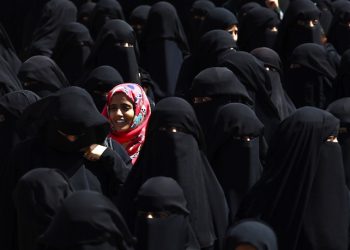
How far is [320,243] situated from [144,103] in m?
1.80

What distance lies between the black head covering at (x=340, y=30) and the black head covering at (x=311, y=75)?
1192 mm

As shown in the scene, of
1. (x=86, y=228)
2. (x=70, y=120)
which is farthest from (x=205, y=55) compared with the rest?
(x=86, y=228)

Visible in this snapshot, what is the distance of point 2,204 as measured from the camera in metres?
7.63

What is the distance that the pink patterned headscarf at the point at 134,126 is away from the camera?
9047mm

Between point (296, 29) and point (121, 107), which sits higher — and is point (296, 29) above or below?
below

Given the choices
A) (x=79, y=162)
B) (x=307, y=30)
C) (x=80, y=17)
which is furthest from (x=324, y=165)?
(x=80, y=17)

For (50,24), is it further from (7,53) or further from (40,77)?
(40,77)

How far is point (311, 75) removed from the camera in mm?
10969

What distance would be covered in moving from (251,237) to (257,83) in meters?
2.90

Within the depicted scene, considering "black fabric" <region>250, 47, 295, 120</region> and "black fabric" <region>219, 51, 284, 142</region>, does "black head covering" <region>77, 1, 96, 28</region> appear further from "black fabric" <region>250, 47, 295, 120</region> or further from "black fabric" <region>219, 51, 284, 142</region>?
"black fabric" <region>219, 51, 284, 142</region>

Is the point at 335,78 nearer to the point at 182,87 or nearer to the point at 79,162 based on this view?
the point at 182,87

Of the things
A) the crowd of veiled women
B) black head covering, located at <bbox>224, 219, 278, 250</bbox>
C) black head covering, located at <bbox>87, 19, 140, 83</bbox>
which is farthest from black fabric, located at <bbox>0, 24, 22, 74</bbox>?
black head covering, located at <bbox>224, 219, 278, 250</bbox>

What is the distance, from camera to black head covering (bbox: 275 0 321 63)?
1162 cm

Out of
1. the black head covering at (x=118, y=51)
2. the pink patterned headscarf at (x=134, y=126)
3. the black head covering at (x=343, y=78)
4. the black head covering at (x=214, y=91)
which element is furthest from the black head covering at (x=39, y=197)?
the black head covering at (x=343, y=78)
